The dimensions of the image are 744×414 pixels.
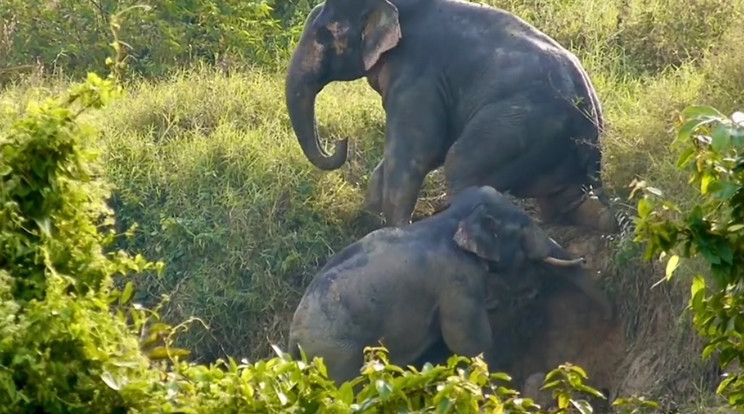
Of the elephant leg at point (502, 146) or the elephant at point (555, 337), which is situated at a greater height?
the elephant leg at point (502, 146)

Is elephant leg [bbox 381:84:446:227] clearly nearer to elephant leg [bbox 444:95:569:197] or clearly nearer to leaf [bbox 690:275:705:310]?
elephant leg [bbox 444:95:569:197]

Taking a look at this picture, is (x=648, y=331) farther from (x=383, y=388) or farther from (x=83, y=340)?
(x=83, y=340)

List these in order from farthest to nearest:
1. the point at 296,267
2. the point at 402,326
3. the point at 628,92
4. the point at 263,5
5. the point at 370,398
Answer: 1. the point at 263,5
2. the point at 628,92
3. the point at 296,267
4. the point at 402,326
5. the point at 370,398

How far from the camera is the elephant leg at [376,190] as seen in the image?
314 inches

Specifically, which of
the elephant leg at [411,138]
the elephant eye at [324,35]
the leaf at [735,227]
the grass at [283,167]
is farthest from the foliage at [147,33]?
the leaf at [735,227]

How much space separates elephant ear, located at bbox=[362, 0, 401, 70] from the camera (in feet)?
25.1

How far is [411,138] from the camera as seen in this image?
759cm

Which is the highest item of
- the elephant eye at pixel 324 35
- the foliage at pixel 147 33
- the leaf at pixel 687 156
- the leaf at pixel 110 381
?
the leaf at pixel 687 156

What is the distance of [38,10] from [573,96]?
17.3 feet

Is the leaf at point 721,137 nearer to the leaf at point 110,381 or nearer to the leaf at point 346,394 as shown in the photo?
the leaf at point 346,394

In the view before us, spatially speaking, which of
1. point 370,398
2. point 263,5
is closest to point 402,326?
point 370,398

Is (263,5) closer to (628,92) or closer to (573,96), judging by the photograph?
(628,92)

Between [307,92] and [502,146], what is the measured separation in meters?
1.03

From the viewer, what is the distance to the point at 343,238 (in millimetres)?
8430
